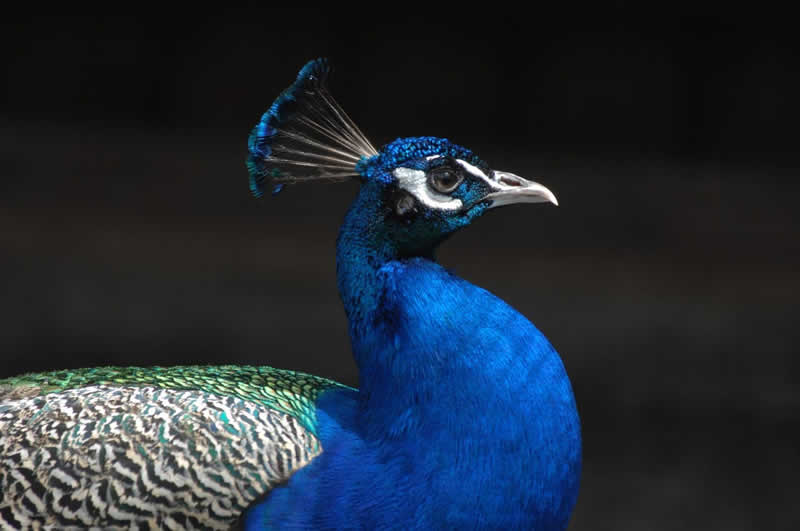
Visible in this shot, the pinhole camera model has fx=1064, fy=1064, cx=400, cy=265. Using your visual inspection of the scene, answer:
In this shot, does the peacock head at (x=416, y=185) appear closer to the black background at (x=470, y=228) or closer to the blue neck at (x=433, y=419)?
the blue neck at (x=433, y=419)

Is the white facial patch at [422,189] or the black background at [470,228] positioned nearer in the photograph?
the white facial patch at [422,189]

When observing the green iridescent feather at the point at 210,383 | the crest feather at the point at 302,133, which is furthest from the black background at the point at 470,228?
the crest feather at the point at 302,133

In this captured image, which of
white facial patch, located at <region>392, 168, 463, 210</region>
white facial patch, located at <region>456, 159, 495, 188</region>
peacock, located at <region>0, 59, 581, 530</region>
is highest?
white facial patch, located at <region>456, 159, 495, 188</region>

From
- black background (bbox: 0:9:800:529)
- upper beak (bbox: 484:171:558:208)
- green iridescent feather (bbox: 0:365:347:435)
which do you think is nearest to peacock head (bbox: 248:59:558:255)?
upper beak (bbox: 484:171:558:208)

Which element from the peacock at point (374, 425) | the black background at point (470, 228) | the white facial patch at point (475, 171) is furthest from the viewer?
the black background at point (470, 228)

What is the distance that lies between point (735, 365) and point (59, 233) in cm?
204

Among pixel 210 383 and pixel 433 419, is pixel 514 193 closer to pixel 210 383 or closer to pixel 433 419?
pixel 433 419

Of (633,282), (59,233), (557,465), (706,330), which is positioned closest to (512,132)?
(633,282)

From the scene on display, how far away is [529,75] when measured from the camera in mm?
3109

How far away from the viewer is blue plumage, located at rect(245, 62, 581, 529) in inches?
54.7

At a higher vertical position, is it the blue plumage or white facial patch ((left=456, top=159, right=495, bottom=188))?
white facial patch ((left=456, top=159, right=495, bottom=188))

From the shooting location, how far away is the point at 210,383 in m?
1.54

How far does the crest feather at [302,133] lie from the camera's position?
61.0 inches

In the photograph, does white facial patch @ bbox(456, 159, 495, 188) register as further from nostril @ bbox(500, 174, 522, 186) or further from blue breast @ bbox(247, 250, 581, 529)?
blue breast @ bbox(247, 250, 581, 529)
